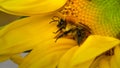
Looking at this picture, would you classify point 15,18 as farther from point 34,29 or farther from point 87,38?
point 87,38

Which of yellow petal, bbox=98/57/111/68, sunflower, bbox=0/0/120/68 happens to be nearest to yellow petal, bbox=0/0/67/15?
sunflower, bbox=0/0/120/68

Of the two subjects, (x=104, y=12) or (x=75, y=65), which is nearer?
(x=75, y=65)

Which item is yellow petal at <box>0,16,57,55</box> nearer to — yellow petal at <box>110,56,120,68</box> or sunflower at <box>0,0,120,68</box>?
sunflower at <box>0,0,120,68</box>

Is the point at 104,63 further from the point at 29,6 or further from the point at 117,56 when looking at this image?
the point at 29,6

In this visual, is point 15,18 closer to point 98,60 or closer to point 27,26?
point 27,26

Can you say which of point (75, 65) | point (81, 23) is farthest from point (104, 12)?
point (75, 65)
